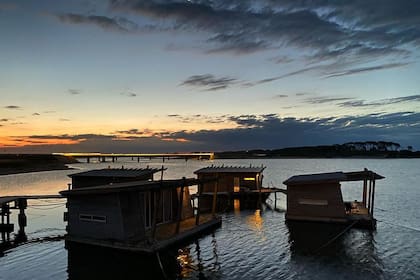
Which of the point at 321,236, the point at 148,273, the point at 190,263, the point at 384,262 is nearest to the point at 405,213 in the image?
the point at 321,236

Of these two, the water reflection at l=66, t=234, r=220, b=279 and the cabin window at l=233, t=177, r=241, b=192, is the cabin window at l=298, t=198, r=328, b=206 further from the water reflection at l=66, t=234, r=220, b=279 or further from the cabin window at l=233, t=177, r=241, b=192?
the cabin window at l=233, t=177, r=241, b=192

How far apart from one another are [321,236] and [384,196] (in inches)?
1294

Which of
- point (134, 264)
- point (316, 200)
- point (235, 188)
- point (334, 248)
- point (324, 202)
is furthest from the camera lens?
point (235, 188)

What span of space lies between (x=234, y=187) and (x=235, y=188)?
0.17 m

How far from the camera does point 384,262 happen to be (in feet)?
65.9

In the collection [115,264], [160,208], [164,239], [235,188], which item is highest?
[160,208]

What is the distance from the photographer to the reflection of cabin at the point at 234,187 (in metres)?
43.2

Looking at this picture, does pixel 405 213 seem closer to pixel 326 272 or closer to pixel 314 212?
pixel 314 212

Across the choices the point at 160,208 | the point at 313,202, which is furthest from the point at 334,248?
the point at 160,208

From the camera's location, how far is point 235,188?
45.0 m

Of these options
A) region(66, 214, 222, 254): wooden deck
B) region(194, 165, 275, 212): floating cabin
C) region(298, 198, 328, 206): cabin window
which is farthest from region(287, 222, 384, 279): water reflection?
region(194, 165, 275, 212): floating cabin

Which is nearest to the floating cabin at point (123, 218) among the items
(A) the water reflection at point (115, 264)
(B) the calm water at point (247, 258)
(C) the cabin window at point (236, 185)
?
(A) the water reflection at point (115, 264)

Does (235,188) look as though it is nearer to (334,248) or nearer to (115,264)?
(334,248)

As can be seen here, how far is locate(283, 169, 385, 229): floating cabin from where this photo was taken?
28453mm
